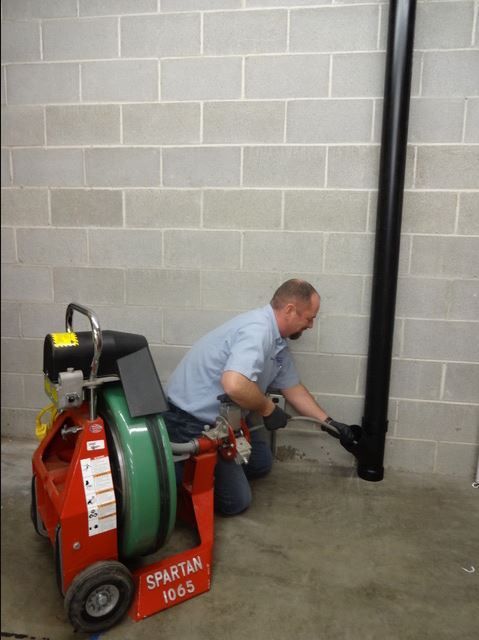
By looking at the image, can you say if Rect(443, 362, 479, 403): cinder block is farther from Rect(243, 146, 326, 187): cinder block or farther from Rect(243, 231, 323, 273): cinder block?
Rect(243, 146, 326, 187): cinder block

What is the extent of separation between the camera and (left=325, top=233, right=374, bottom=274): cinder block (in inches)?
91.4

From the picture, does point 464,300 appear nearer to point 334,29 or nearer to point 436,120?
point 436,120

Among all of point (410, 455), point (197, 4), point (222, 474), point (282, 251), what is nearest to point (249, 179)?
point (282, 251)

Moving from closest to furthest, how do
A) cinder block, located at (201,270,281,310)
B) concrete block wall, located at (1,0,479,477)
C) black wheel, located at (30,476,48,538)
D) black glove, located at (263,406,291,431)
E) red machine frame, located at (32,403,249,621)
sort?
red machine frame, located at (32,403,249,621) < black wheel, located at (30,476,48,538) < black glove, located at (263,406,291,431) < concrete block wall, located at (1,0,479,477) < cinder block, located at (201,270,281,310)

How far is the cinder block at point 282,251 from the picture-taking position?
7.74 ft

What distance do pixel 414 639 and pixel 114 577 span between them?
3.05ft

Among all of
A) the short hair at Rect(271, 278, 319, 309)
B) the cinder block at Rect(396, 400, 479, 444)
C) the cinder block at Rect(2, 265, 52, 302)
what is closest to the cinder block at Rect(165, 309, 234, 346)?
the short hair at Rect(271, 278, 319, 309)

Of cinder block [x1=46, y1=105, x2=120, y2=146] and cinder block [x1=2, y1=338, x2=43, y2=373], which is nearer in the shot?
cinder block [x1=46, y1=105, x2=120, y2=146]

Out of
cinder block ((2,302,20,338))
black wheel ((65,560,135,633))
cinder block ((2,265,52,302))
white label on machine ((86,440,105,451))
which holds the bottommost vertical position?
black wheel ((65,560,135,633))

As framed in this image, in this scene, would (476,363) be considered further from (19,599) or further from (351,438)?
(19,599)

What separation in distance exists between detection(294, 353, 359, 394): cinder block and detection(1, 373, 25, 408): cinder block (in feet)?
5.04

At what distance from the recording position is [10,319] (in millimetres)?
2668

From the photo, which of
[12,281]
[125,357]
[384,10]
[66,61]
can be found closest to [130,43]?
[66,61]

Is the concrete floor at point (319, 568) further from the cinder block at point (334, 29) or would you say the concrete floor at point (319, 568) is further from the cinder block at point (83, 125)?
the cinder block at point (334, 29)
